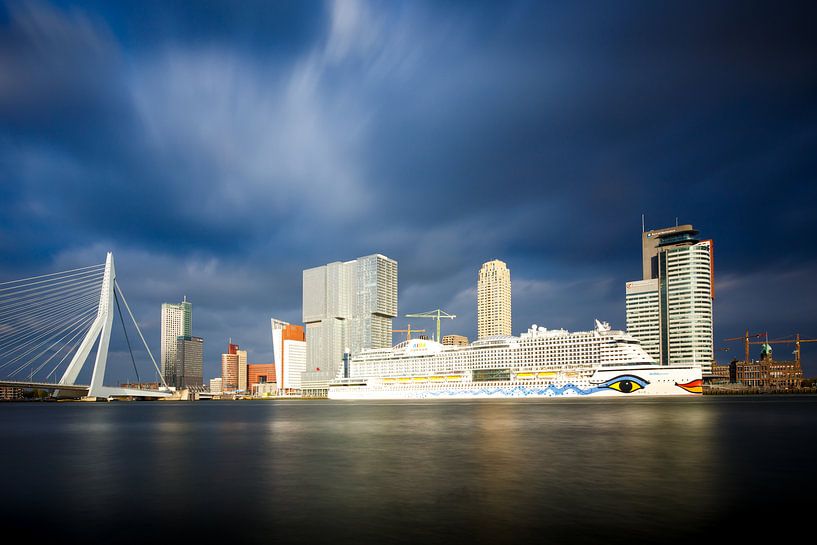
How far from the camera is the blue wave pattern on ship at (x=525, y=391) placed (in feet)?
447

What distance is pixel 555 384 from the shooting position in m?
140

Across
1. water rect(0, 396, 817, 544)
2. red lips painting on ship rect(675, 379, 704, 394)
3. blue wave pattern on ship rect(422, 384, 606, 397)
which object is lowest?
blue wave pattern on ship rect(422, 384, 606, 397)

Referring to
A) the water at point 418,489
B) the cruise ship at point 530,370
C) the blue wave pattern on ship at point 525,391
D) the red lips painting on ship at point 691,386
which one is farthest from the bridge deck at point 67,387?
the red lips painting on ship at point 691,386

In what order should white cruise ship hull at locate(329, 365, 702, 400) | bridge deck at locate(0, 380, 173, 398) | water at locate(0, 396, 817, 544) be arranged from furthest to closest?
white cruise ship hull at locate(329, 365, 702, 400)
bridge deck at locate(0, 380, 173, 398)
water at locate(0, 396, 817, 544)

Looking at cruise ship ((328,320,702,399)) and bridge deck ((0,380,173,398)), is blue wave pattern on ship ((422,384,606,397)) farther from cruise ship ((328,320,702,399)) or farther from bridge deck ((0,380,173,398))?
bridge deck ((0,380,173,398))

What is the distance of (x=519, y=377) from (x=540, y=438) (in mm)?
116377

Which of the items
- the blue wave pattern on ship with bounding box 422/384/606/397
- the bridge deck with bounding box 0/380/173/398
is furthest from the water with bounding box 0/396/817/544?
the blue wave pattern on ship with bounding box 422/384/606/397

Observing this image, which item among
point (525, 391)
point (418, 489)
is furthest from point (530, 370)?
point (418, 489)

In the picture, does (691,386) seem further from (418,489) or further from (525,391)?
(418,489)

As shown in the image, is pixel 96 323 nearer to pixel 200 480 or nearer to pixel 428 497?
pixel 200 480

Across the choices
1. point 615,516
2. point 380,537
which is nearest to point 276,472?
point 380,537

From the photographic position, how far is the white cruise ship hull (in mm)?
128500

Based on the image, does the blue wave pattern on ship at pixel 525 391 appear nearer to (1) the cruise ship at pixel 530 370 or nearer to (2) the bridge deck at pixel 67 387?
(1) the cruise ship at pixel 530 370

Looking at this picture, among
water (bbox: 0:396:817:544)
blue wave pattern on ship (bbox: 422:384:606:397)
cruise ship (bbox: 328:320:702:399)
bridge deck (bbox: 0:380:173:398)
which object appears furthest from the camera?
blue wave pattern on ship (bbox: 422:384:606:397)
